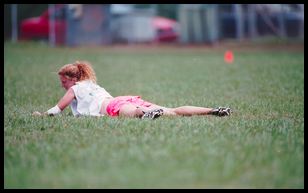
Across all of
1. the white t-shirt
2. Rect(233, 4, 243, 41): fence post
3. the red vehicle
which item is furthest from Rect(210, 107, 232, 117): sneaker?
the red vehicle

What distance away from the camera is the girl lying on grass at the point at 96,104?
22.4 feet

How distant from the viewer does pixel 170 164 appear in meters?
4.47

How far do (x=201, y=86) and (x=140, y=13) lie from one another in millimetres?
15867

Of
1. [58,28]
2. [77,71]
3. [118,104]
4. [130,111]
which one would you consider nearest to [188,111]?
[130,111]

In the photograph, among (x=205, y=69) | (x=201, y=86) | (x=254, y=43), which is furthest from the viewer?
(x=254, y=43)

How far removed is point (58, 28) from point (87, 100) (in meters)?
19.2

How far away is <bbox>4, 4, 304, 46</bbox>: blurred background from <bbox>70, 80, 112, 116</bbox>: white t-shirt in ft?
60.6

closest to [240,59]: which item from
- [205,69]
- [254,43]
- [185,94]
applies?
[205,69]

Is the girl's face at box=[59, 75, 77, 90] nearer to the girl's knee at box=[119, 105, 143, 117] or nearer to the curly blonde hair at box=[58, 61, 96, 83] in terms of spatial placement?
the curly blonde hair at box=[58, 61, 96, 83]

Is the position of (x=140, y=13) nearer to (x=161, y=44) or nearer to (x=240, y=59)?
(x=161, y=44)

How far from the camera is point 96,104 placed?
7188 mm

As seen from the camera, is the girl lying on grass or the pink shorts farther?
the pink shorts

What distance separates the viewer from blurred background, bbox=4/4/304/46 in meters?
25.8

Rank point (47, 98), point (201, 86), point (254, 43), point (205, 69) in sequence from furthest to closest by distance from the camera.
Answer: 1. point (254, 43)
2. point (205, 69)
3. point (201, 86)
4. point (47, 98)
